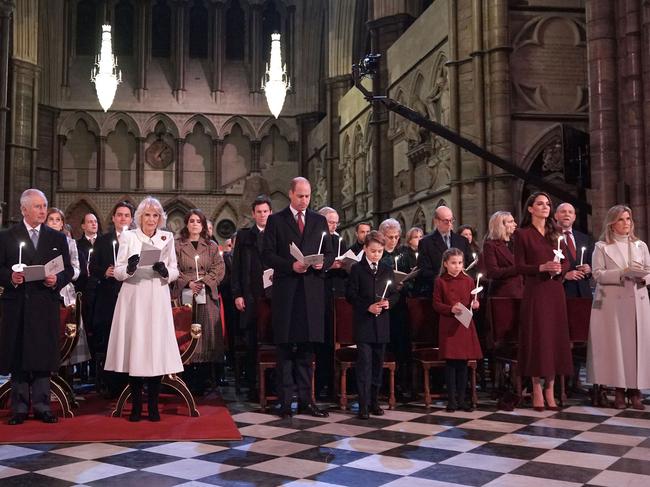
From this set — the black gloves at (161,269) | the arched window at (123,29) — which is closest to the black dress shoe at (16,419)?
the black gloves at (161,269)

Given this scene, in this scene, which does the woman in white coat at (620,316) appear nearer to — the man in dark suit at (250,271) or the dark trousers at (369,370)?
the dark trousers at (369,370)

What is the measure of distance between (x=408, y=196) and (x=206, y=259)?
11.5m

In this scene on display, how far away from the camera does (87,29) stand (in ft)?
99.1

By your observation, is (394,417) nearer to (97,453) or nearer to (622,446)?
(622,446)

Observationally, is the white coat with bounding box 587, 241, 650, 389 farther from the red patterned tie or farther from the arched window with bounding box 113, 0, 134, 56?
the arched window with bounding box 113, 0, 134, 56

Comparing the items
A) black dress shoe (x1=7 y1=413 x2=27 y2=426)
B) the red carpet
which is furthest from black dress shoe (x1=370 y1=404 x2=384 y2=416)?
black dress shoe (x1=7 y1=413 x2=27 y2=426)

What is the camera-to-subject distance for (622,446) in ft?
16.4

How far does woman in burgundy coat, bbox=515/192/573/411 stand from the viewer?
6.45 m

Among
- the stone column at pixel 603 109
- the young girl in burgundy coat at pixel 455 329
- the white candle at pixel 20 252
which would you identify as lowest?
the young girl in burgundy coat at pixel 455 329

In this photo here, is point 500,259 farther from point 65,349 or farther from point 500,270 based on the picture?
point 65,349

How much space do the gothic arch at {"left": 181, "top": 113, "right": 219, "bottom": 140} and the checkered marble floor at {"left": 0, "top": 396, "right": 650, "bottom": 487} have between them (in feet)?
84.0

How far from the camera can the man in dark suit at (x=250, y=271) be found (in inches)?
284

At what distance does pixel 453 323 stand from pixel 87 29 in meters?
27.7

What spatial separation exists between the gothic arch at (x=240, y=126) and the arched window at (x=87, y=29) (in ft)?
19.9
